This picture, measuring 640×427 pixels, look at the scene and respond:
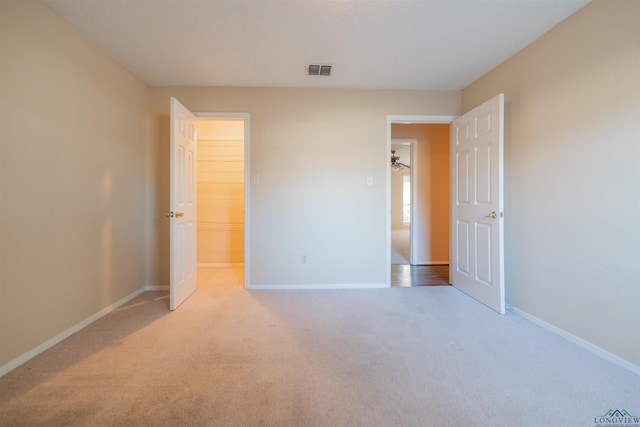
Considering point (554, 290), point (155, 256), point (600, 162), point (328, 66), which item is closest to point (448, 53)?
point (328, 66)

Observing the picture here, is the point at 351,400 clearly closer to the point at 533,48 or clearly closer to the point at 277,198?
the point at 277,198

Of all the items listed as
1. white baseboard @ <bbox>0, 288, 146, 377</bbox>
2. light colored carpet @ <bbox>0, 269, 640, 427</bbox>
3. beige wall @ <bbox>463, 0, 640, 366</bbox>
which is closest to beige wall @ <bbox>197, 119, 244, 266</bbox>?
white baseboard @ <bbox>0, 288, 146, 377</bbox>

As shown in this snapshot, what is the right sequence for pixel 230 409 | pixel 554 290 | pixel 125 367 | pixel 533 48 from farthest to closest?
pixel 533 48, pixel 554 290, pixel 125 367, pixel 230 409

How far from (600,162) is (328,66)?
237 centimetres

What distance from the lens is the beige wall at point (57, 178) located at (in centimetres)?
163

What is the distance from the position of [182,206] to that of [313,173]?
59.6 inches

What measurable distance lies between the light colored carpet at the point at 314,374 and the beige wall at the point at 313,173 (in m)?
0.84

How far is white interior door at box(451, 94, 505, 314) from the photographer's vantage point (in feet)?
7.96

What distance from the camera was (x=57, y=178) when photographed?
194 cm

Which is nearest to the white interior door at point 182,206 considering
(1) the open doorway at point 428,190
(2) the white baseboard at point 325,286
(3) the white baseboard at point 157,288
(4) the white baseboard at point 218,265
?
(3) the white baseboard at point 157,288

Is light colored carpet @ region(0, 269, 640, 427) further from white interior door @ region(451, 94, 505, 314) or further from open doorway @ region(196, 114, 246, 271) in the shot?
open doorway @ region(196, 114, 246, 271)

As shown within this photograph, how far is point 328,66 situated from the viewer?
267cm

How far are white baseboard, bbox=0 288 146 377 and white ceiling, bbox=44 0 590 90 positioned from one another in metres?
2.44

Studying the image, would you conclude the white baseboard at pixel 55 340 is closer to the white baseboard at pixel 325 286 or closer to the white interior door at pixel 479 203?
the white baseboard at pixel 325 286
